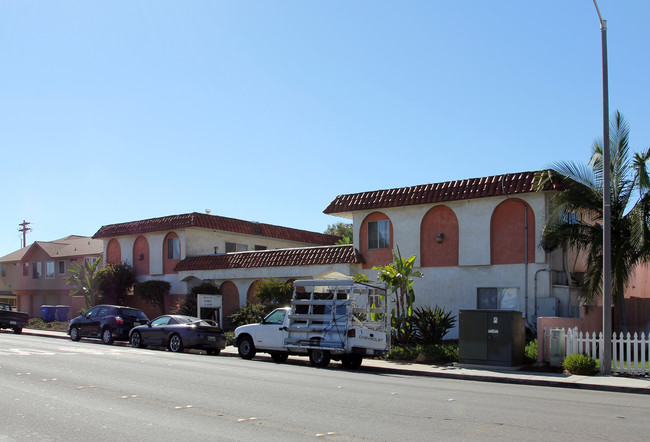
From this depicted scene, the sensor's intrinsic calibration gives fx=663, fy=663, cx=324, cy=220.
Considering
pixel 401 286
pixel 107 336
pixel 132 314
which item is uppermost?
pixel 401 286

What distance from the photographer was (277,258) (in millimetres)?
29578

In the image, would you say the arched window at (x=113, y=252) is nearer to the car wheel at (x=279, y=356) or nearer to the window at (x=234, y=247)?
the window at (x=234, y=247)

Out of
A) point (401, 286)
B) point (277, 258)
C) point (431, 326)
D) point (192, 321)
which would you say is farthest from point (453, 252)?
point (192, 321)

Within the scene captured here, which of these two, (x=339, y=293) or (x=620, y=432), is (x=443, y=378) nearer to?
(x=339, y=293)

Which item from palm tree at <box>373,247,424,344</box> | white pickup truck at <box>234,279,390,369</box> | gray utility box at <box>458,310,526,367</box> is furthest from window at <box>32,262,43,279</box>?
gray utility box at <box>458,310,526,367</box>

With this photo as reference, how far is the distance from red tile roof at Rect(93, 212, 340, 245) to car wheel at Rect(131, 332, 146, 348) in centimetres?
1007

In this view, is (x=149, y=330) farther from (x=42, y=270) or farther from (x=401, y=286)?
(x=42, y=270)

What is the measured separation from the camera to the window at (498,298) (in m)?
22.9

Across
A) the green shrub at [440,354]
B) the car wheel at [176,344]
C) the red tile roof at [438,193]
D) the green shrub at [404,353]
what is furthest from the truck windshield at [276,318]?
the red tile roof at [438,193]

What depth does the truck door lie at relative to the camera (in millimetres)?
19094

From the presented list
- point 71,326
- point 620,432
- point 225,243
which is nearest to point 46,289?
point 225,243

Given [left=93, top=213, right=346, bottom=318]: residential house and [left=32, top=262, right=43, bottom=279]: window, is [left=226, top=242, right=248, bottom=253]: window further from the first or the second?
[left=32, top=262, right=43, bottom=279]: window

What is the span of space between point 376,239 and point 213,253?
38.8ft

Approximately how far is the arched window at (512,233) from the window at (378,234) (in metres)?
4.45
